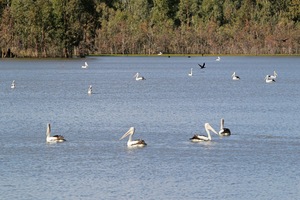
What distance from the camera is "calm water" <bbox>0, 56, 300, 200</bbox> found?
1989 centimetres

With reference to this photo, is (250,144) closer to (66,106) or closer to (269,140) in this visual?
(269,140)

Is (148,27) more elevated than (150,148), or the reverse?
(150,148)

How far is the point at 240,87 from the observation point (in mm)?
59062

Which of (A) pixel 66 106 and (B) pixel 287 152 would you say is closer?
(B) pixel 287 152

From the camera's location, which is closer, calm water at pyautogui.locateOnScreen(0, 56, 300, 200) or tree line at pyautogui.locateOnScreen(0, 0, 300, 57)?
calm water at pyautogui.locateOnScreen(0, 56, 300, 200)

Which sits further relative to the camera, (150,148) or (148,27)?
(148,27)

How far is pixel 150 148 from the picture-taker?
26.0m

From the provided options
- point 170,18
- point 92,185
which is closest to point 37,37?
point 170,18

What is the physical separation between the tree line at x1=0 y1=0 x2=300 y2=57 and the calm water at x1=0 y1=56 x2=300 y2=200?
205 ft

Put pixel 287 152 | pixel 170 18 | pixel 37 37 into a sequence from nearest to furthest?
pixel 287 152 → pixel 37 37 → pixel 170 18

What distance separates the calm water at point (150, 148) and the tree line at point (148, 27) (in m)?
62.4

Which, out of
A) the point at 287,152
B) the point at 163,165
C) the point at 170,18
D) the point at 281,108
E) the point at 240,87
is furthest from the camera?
the point at 170,18

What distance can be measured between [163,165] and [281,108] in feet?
60.4

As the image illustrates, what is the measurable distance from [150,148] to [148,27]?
389 ft
